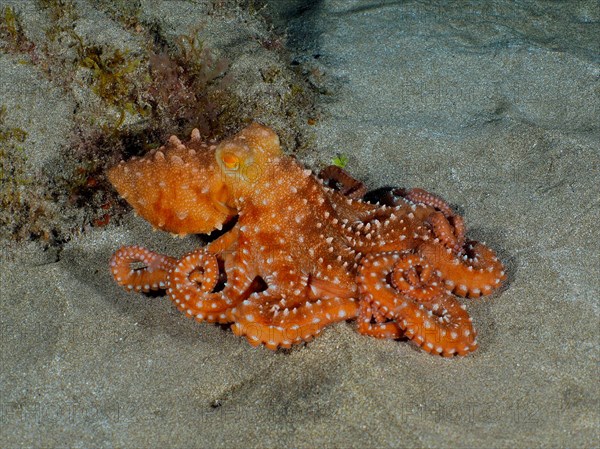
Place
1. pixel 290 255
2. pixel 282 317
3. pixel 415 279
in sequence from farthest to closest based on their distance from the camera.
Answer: pixel 290 255, pixel 415 279, pixel 282 317

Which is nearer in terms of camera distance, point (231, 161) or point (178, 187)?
point (231, 161)

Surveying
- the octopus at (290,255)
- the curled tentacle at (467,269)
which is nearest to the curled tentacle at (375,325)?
the octopus at (290,255)

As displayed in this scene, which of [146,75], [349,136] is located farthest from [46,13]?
Answer: [349,136]

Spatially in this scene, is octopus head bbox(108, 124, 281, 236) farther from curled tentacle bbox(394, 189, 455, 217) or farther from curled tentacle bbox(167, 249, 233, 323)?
curled tentacle bbox(394, 189, 455, 217)

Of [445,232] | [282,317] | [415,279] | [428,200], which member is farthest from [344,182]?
[282,317]

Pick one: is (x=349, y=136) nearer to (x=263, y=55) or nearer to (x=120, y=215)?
Result: (x=263, y=55)

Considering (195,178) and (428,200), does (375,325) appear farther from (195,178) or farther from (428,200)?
(195,178)
